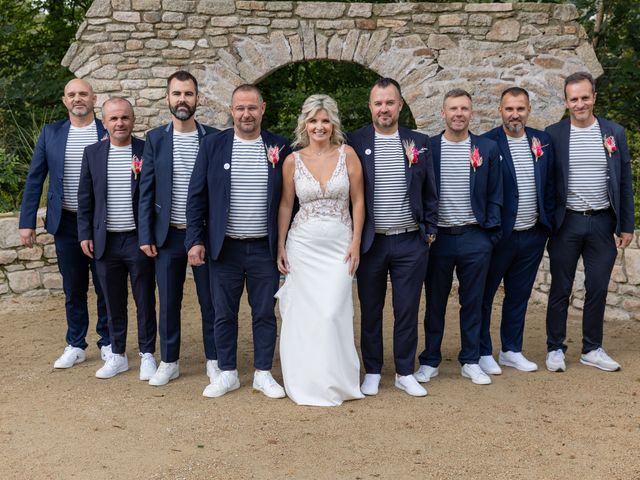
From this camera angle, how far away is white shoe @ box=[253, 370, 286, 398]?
4.74 meters

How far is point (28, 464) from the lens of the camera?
3.83 meters

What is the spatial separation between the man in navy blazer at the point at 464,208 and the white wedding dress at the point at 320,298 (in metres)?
0.62

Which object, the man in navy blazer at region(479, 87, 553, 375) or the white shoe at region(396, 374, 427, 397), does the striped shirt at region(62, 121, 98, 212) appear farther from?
the man in navy blazer at region(479, 87, 553, 375)

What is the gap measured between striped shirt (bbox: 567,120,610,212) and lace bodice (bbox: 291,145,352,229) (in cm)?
151

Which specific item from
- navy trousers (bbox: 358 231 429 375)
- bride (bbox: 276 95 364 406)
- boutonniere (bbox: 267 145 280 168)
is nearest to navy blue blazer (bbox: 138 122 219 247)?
boutonniere (bbox: 267 145 280 168)

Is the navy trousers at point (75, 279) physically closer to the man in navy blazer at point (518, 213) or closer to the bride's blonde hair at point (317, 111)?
the bride's blonde hair at point (317, 111)

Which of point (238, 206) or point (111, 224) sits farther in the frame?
point (111, 224)

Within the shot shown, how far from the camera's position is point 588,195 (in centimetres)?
516

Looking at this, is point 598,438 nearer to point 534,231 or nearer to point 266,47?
point 534,231

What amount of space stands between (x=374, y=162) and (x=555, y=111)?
13.4 ft

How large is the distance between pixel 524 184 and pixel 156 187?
221 cm

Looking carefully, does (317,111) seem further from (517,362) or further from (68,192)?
(517,362)

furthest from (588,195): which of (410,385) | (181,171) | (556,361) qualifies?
(181,171)

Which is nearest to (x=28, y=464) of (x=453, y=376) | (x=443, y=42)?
(x=453, y=376)
